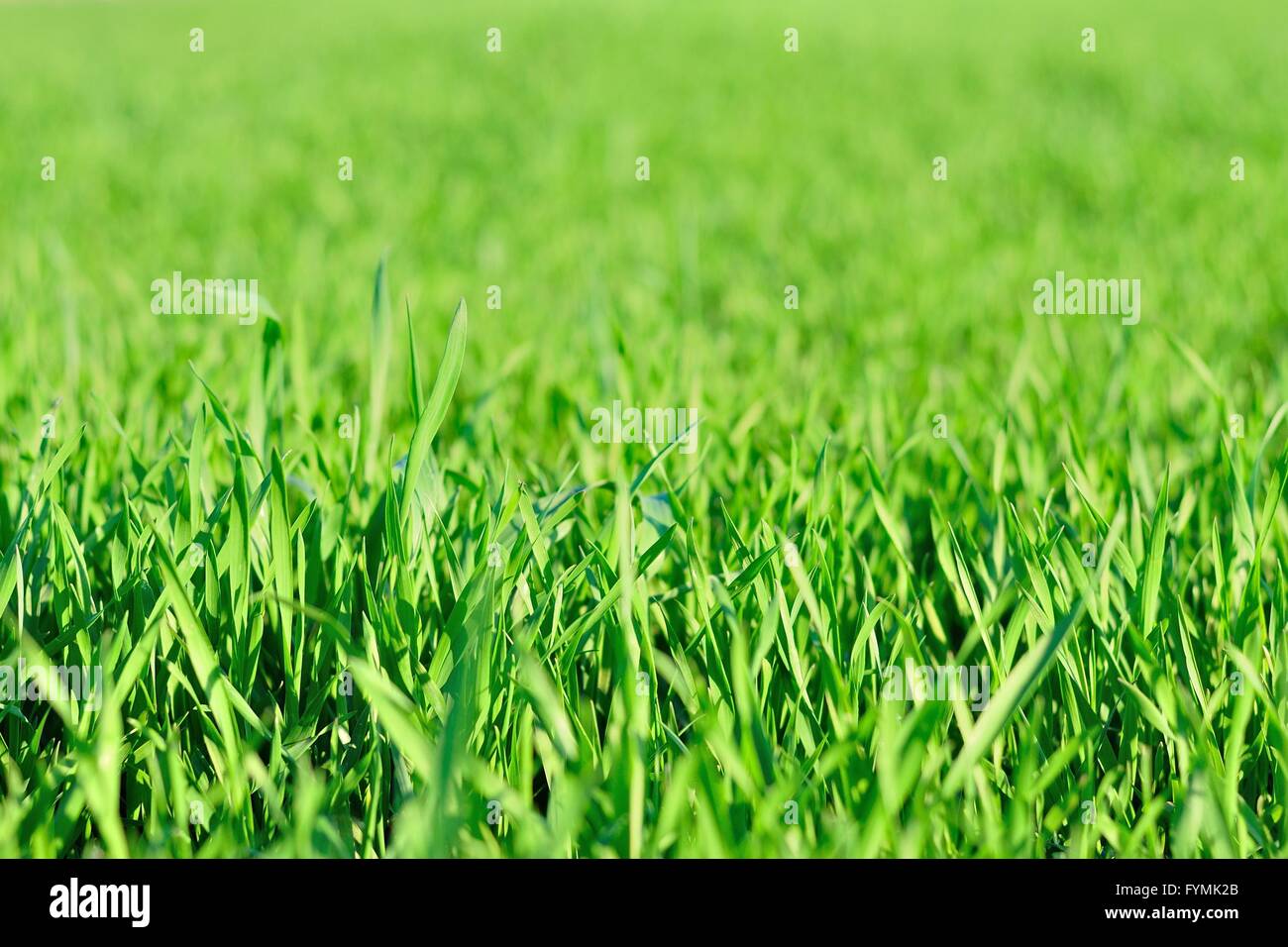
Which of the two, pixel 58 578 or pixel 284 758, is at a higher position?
pixel 58 578

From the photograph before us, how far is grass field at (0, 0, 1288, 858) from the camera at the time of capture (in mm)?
1094

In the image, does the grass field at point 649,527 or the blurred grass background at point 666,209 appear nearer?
the grass field at point 649,527

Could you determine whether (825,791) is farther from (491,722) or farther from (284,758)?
(284,758)

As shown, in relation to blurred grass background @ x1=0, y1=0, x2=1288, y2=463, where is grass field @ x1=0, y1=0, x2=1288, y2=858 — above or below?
below

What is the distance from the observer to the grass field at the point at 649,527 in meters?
1.09

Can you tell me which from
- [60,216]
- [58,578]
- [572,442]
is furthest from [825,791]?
[60,216]

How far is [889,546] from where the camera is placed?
1648mm

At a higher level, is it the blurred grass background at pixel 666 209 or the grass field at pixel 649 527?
the blurred grass background at pixel 666 209

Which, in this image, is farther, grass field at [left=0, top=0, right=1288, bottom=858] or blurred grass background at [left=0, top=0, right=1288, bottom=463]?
blurred grass background at [left=0, top=0, right=1288, bottom=463]

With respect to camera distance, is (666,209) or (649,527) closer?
(649,527)

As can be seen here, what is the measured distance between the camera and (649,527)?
5.23ft
